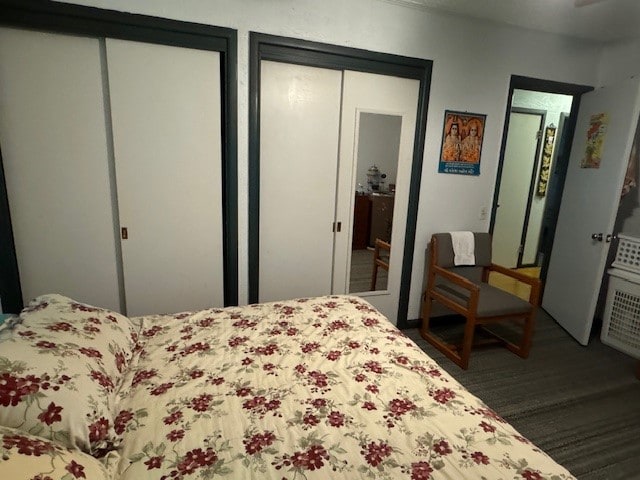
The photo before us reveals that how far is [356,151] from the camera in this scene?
274cm

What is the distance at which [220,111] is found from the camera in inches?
93.1

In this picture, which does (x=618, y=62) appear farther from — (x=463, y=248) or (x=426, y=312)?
(x=426, y=312)

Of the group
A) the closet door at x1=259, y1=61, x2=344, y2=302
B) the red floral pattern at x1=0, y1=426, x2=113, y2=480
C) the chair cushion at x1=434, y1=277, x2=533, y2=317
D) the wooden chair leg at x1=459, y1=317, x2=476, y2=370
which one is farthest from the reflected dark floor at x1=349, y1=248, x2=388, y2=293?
the red floral pattern at x1=0, y1=426, x2=113, y2=480

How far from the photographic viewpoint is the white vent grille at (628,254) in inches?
108

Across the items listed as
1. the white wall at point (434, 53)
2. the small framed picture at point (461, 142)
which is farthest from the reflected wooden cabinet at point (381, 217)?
the small framed picture at point (461, 142)

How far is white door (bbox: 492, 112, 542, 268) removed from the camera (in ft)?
14.8

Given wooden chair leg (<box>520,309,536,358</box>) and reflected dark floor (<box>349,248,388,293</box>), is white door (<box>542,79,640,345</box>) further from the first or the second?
reflected dark floor (<box>349,248,388,293</box>)

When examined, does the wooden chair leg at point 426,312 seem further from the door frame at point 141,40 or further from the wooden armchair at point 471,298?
the door frame at point 141,40

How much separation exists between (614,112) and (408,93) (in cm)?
169

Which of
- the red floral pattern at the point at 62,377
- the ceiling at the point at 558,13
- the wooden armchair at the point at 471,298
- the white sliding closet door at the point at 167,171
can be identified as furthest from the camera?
the wooden armchair at the point at 471,298

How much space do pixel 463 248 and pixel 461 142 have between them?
0.90m

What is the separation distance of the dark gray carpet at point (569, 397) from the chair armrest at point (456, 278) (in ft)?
2.02

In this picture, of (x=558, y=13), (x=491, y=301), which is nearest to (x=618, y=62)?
(x=558, y=13)

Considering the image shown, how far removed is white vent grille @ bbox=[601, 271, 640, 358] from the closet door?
7.66 ft
